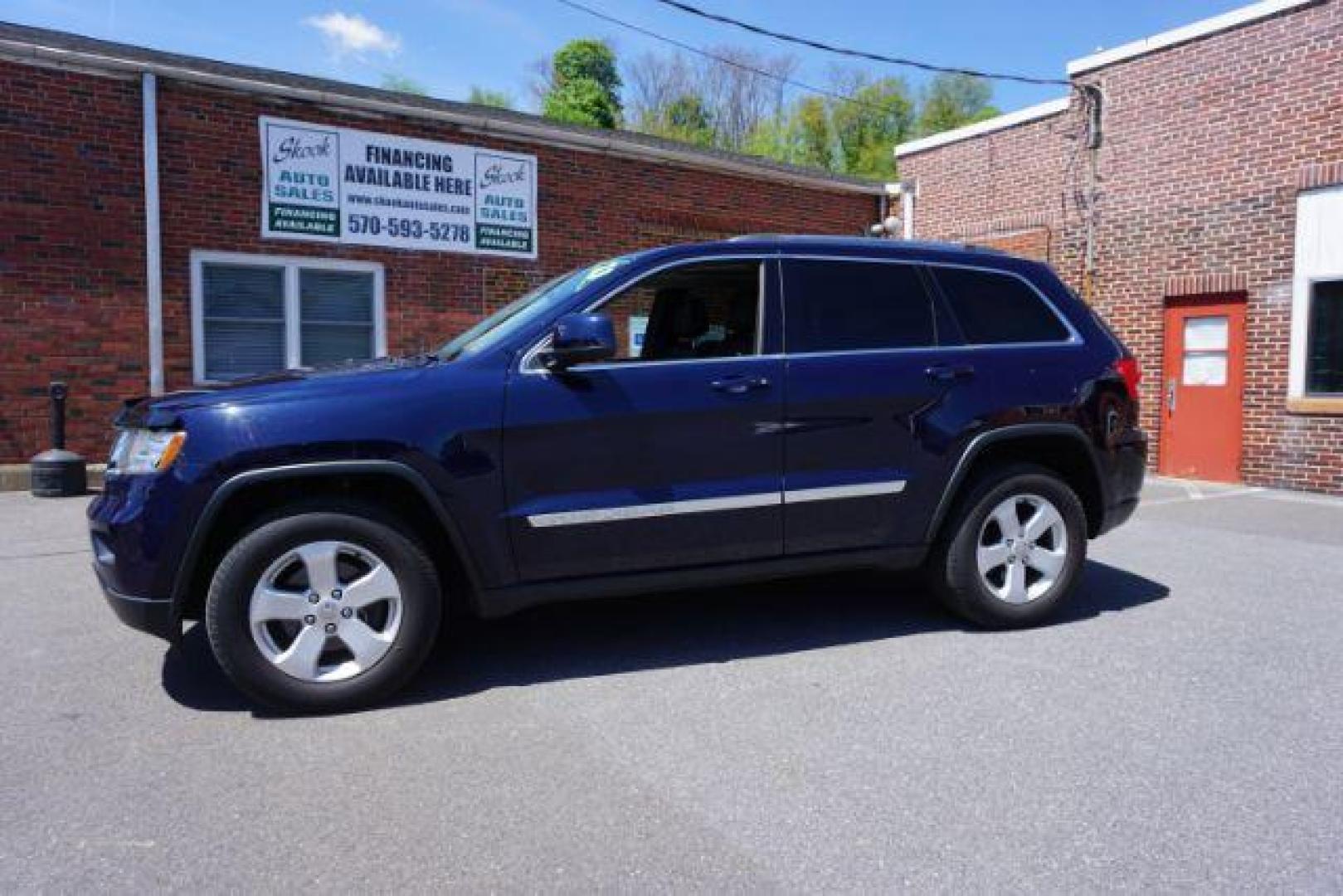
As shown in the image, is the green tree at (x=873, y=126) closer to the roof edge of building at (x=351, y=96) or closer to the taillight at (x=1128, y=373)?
the roof edge of building at (x=351, y=96)

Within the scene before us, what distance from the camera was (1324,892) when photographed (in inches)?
91.3

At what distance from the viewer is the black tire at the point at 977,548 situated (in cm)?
440

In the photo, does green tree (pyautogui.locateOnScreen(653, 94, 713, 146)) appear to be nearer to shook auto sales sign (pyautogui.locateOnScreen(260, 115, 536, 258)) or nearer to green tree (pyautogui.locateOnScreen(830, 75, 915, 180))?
green tree (pyautogui.locateOnScreen(830, 75, 915, 180))

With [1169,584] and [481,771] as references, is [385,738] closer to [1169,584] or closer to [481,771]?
[481,771]

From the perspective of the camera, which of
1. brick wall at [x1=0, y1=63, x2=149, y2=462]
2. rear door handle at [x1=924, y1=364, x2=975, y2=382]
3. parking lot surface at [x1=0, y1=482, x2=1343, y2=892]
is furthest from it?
brick wall at [x1=0, y1=63, x2=149, y2=462]

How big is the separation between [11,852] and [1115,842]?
3.07 metres

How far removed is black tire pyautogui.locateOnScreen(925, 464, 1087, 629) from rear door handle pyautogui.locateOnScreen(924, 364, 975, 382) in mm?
516

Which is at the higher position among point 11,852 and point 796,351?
point 796,351

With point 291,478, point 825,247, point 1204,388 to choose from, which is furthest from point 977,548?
point 1204,388

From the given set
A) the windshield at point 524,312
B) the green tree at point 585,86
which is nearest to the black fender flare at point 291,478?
the windshield at point 524,312

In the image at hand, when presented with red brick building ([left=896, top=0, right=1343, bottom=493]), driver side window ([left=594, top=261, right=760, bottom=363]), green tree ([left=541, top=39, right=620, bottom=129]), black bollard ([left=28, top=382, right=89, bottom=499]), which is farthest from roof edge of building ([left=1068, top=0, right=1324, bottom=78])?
green tree ([left=541, top=39, right=620, bottom=129])

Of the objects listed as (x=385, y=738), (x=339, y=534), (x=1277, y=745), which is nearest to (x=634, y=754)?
(x=385, y=738)

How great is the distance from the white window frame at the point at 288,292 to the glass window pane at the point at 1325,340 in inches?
395

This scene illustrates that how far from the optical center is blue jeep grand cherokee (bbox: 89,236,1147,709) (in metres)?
3.40
